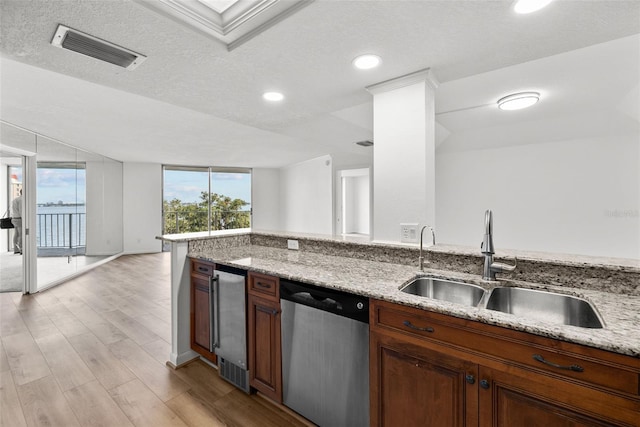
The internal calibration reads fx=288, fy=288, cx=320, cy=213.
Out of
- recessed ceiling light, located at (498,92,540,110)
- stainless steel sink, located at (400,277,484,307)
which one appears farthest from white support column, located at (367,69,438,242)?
recessed ceiling light, located at (498,92,540,110)

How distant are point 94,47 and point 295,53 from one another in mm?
1243

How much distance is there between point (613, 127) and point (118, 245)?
9.45 meters

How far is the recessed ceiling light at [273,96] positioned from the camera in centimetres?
261

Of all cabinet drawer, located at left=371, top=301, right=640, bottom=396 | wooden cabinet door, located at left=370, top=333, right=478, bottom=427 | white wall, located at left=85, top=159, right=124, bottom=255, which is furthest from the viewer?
white wall, located at left=85, top=159, right=124, bottom=255

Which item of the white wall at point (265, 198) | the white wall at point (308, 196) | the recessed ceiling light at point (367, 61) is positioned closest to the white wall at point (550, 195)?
the white wall at point (308, 196)

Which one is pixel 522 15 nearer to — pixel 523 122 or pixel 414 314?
pixel 414 314

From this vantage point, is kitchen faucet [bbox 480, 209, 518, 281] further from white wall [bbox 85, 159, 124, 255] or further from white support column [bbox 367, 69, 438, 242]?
white wall [bbox 85, 159, 124, 255]

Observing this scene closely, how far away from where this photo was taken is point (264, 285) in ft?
Answer: 6.30

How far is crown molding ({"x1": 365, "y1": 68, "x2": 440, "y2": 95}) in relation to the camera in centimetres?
216

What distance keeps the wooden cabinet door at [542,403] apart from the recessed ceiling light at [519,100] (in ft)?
9.18

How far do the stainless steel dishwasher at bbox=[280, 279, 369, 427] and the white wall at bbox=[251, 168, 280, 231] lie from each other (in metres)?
7.32

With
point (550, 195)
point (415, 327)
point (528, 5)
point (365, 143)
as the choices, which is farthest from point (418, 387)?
point (365, 143)

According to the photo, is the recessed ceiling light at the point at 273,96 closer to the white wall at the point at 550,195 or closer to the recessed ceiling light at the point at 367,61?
the recessed ceiling light at the point at 367,61

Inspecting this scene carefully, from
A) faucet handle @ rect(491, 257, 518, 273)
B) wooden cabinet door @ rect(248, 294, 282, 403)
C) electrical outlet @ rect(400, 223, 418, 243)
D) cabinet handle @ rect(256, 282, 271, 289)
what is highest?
electrical outlet @ rect(400, 223, 418, 243)
